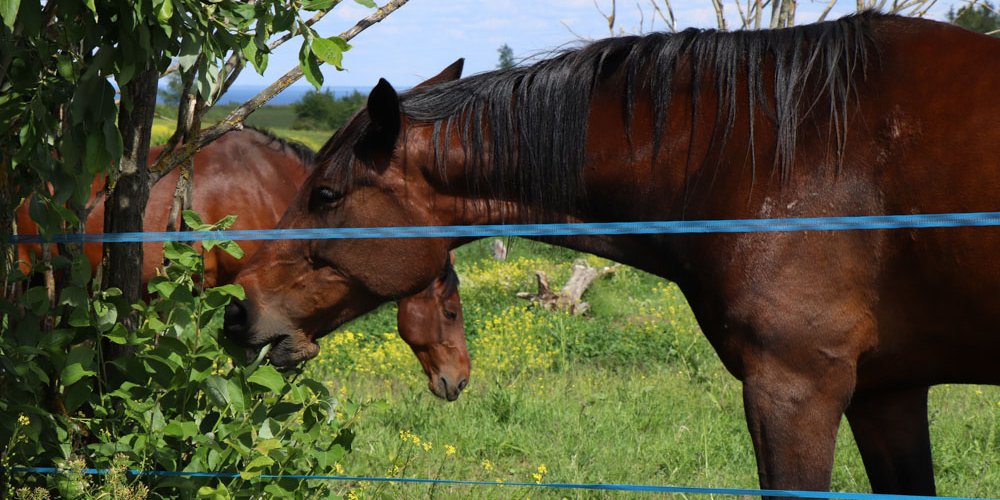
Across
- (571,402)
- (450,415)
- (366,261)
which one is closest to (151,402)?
(366,261)

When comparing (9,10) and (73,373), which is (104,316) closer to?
(73,373)

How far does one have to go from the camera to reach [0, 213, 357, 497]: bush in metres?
2.53

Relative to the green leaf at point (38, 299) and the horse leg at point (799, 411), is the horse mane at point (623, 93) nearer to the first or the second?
the horse leg at point (799, 411)

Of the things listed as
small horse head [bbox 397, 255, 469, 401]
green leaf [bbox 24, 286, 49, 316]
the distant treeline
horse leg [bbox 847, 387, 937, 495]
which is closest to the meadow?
small horse head [bbox 397, 255, 469, 401]

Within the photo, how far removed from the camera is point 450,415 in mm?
5172

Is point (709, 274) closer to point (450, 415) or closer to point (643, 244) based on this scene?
point (643, 244)

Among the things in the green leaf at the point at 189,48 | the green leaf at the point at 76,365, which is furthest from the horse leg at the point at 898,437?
the green leaf at the point at 76,365

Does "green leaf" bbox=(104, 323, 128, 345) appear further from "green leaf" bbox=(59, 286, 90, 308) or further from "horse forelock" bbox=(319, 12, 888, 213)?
"horse forelock" bbox=(319, 12, 888, 213)

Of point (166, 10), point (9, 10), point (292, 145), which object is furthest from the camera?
point (292, 145)

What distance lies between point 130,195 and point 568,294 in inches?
239

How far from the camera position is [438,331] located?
5727 mm

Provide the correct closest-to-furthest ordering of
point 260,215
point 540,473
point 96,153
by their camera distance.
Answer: point 96,153
point 540,473
point 260,215

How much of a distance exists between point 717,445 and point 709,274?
2355 millimetres

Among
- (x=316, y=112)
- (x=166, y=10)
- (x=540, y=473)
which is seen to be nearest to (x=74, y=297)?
(x=166, y=10)
